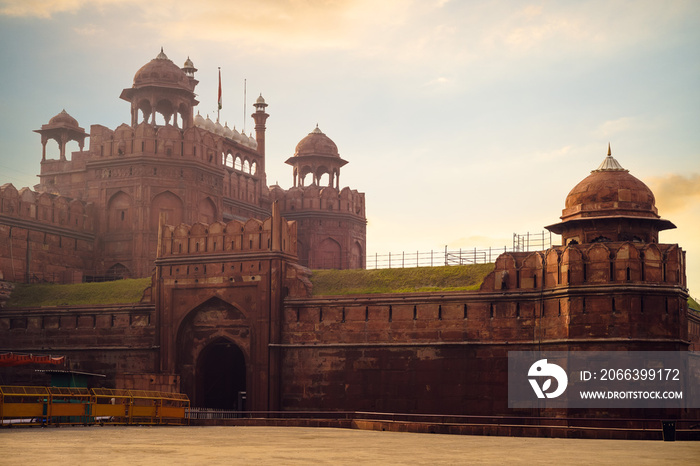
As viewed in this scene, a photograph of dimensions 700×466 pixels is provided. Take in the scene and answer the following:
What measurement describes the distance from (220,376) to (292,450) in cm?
Result: 2286

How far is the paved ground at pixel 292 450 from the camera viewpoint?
49.8 ft

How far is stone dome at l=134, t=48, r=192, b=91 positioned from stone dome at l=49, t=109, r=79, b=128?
813cm

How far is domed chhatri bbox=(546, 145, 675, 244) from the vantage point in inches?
1316

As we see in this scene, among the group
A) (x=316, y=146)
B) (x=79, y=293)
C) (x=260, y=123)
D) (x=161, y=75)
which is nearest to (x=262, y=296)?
(x=79, y=293)

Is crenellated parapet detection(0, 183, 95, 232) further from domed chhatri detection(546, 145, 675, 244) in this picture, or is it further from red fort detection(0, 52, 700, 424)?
domed chhatri detection(546, 145, 675, 244)

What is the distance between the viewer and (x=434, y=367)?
1342 inches

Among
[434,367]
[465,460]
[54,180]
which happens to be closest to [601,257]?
[434,367]

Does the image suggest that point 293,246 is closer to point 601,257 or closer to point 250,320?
point 250,320

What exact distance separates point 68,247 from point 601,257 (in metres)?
27.4

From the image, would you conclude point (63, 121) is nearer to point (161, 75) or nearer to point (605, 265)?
point (161, 75)

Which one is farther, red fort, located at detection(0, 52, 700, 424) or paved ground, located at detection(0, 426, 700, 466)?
red fort, located at detection(0, 52, 700, 424)

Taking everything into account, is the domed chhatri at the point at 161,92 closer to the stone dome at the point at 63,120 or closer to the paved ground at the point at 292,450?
the stone dome at the point at 63,120

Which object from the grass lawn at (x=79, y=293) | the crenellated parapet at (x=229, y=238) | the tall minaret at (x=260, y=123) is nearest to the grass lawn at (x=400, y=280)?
the crenellated parapet at (x=229, y=238)

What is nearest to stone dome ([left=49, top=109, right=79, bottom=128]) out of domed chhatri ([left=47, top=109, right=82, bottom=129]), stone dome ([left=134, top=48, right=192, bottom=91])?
domed chhatri ([left=47, top=109, right=82, bottom=129])
